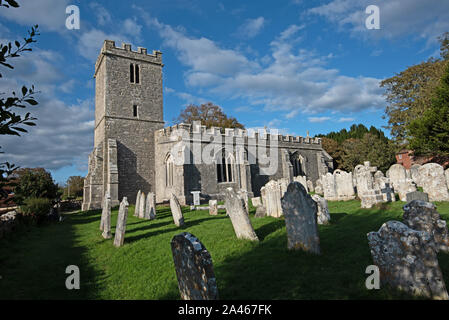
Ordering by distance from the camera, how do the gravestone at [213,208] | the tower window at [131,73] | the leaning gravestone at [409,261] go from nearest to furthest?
1. the leaning gravestone at [409,261]
2. the gravestone at [213,208]
3. the tower window at [131,73]

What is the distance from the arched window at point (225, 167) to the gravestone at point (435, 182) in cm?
1301

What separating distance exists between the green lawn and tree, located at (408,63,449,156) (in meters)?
12.9

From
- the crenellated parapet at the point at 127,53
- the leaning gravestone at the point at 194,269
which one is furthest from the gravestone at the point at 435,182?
the crenellated parapet at the point at 127,53

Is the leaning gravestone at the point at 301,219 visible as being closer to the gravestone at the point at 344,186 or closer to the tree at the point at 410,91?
the gravestone at the point at 344,186

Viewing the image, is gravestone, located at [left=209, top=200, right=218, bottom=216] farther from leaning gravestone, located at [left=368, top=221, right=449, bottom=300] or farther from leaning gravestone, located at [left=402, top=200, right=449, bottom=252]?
leaning gravestone, located at [left=368, top=221, right=449, bottom=300]

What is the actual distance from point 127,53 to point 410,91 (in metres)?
25.9

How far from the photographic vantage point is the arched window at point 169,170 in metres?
19.1

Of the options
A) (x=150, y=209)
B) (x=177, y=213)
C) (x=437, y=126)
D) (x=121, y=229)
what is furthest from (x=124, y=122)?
(x=437, y=126)

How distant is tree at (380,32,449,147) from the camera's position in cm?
2184

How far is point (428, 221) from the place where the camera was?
4309mm

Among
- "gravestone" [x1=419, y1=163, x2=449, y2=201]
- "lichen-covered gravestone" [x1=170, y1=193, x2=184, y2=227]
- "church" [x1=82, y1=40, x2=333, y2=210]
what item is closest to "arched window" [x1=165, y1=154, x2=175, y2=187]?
"church" [x1=82, y1=40, x2=333, y2=210]
